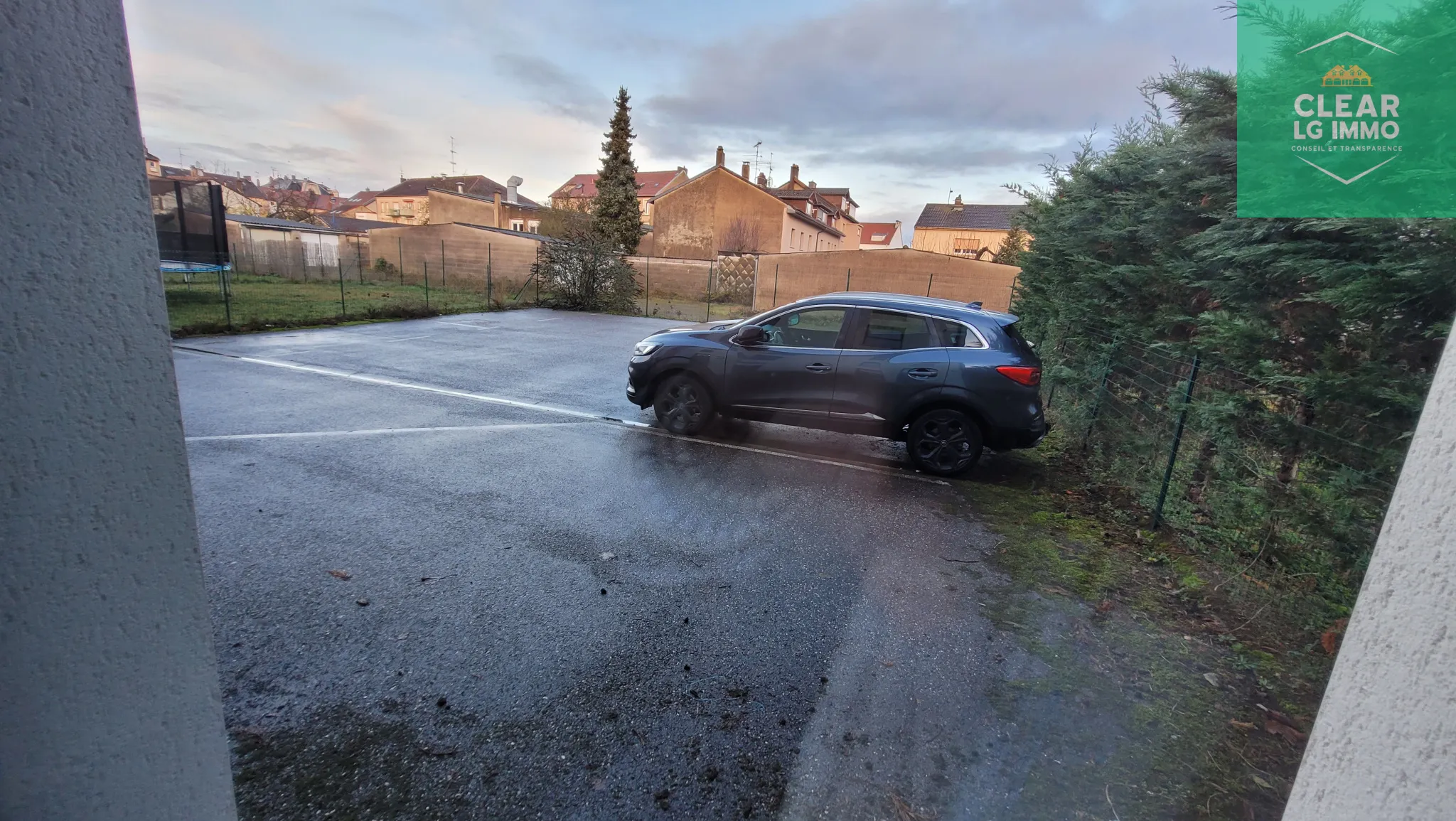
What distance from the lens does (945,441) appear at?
640 centimetres

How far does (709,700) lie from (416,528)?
2703mm

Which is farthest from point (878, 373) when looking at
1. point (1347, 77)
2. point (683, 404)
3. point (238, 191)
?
point (238, 191)

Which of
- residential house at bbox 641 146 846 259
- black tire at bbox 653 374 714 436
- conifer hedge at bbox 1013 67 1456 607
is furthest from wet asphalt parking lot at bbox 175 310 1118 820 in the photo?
residential house at bbox 641 146 846 259

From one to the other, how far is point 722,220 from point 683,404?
33771 millimetres

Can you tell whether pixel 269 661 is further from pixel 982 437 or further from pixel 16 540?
pixel 982 437

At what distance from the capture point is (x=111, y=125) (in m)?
1.10

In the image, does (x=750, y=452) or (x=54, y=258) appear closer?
(x=54, y=258)

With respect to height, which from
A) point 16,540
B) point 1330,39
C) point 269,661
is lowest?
point 269,661

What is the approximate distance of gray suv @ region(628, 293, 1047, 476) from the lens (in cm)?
613

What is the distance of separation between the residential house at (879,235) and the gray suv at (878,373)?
276 feet

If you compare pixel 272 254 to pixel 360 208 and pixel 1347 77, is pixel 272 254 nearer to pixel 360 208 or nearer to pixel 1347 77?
pixel 1347 77

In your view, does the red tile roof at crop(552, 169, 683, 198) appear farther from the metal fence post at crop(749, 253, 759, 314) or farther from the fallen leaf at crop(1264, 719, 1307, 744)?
the fallen leaf at crop(1264, 719, 1307, 744)

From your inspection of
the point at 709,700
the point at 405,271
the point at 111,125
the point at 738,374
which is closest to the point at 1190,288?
the point at 738,374

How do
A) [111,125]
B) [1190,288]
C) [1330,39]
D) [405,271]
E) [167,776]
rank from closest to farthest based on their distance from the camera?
[111,125] → [167,776] → [1330,39] → [1190,288] → [405,271]
